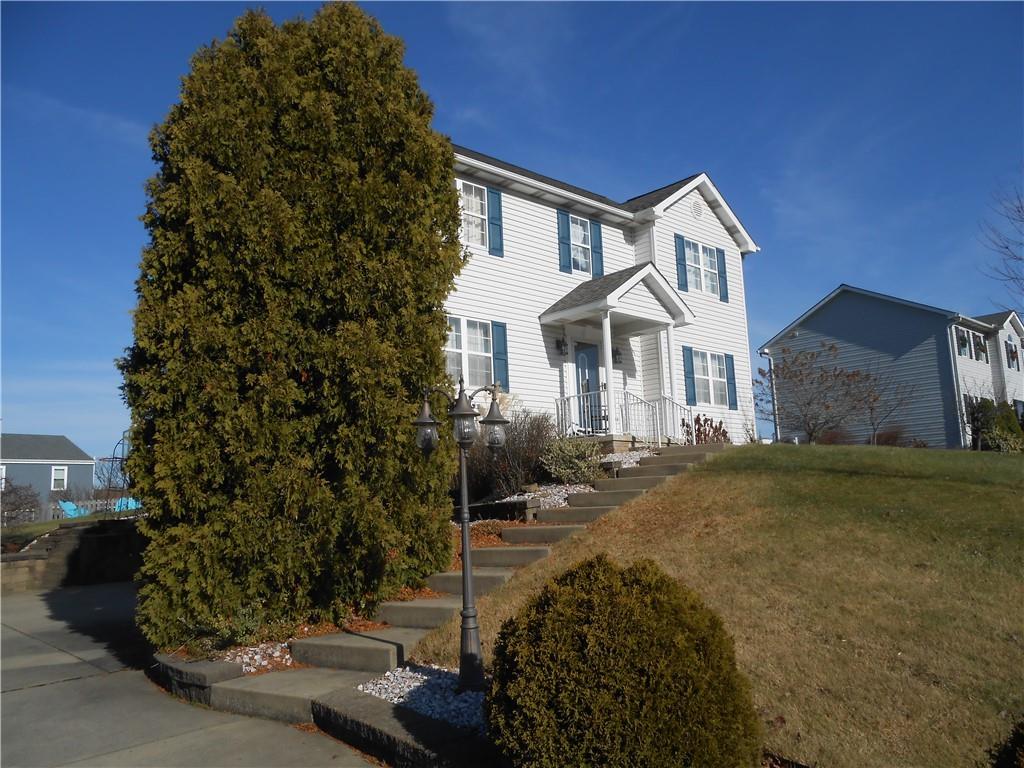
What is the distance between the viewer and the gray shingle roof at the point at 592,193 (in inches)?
592

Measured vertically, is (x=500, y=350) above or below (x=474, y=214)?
below

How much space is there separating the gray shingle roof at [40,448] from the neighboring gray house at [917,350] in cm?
3626

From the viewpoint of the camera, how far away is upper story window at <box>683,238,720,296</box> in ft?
62.7

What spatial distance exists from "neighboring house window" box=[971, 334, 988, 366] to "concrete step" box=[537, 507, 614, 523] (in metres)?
25.0

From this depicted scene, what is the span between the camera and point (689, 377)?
18.0 metres

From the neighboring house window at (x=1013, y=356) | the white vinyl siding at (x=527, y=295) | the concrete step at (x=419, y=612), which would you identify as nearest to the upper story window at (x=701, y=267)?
the white vinyl siding at (x=527, y=295)

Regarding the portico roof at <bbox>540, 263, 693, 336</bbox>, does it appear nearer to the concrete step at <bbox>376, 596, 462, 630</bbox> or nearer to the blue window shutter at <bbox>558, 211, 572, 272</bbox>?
the blue window shutter at <bbox>558, 211, 572, 272</bbox>

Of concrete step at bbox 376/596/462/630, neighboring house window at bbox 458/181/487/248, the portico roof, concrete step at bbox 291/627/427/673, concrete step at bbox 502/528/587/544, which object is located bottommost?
concrete step at bbox 291/627/427/673

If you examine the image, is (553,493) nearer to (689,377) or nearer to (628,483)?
(628,483)

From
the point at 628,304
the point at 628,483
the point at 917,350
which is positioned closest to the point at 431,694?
the point at 628,483

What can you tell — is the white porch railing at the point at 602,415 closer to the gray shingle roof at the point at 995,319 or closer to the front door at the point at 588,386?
the front door at the point at 588,386

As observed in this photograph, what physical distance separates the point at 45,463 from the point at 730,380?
36535 millimetres

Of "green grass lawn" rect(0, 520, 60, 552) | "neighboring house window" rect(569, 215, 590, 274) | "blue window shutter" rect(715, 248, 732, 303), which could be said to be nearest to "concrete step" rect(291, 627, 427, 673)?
"neighboring house window" rect(569, 215, 590, 274)

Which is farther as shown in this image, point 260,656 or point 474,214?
point 474,214
